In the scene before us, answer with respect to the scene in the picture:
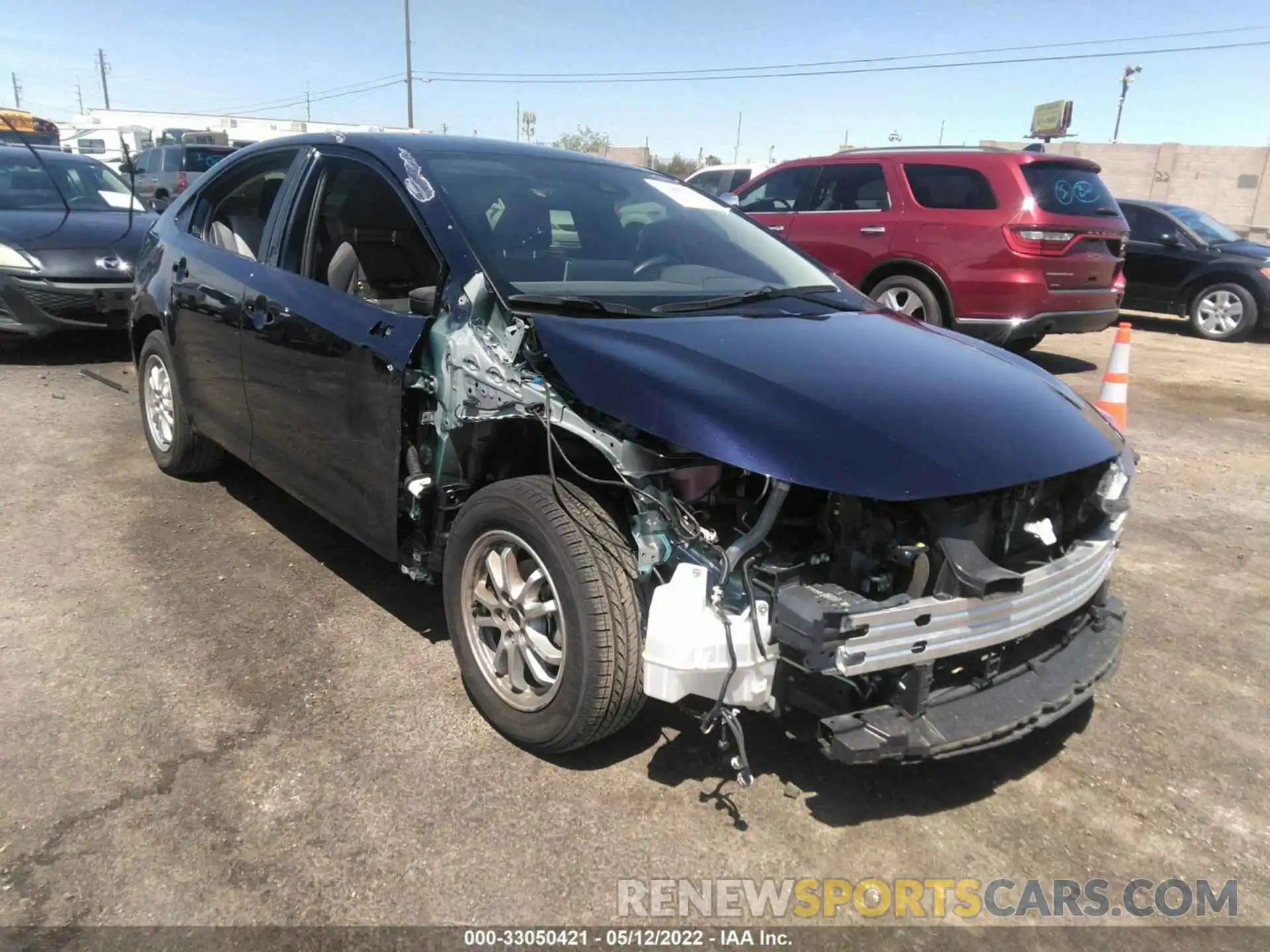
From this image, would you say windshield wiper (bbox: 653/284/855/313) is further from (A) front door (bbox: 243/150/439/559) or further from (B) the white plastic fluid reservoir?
(B) the white plastic fluid reservoir

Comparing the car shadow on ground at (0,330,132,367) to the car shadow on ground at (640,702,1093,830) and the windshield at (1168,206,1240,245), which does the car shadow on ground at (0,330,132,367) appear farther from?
the windshield at (1168,206,1240,245)

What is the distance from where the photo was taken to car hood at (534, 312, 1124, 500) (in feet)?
7.39

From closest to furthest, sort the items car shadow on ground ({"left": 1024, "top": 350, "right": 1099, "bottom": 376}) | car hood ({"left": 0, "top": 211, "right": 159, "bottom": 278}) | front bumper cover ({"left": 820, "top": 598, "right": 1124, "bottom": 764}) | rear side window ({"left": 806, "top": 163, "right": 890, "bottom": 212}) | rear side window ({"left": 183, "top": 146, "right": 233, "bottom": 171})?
front bumper cover ({"left": 820, "top": 598, "right": 1124, "bottom": 764}) → car hood ({"left": 0, "top": 211, "right": 159, "bottom": 278}) → rear side window ({"left": 806, "top": 163, "right": 890, "bottom": 212}) → car shadow on ground ({"left": 1024, "top": 350, "right": 1099, "bottom": 376}) → rear side window ({"left": 183, "top": 146, "right": 233, "bottom": 171})

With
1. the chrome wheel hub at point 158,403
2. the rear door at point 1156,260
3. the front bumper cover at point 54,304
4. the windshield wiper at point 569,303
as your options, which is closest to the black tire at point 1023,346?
the rear door at point 1156,260

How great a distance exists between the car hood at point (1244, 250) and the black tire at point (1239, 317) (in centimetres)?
36

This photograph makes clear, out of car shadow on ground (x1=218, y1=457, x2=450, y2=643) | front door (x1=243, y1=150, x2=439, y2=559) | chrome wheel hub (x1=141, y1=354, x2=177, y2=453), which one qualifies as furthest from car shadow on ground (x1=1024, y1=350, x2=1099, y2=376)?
chrome wheel hub (x1=141, y1=354, x2=177, y2=453)

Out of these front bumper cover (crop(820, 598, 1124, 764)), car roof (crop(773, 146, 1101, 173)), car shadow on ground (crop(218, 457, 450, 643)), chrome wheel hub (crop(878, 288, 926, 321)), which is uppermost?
car roof (crop(773, 146, 1101, 173))

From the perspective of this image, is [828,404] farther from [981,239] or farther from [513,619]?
[981,239]

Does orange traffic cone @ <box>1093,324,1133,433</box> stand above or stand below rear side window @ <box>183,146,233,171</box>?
below

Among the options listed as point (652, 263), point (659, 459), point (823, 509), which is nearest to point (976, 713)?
point (823, 509)

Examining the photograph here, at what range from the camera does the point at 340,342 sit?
3172 mm

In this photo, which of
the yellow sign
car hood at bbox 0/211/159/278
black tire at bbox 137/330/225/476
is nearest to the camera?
black tire at bbox 137/330/225/476

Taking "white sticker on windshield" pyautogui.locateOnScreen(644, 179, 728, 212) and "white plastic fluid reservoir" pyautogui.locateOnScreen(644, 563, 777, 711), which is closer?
"white plastic fluid reservoir" pyautogui.locateOnScreen(644, 563, 777, 711)

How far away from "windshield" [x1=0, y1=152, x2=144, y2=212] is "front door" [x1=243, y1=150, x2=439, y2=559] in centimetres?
540
